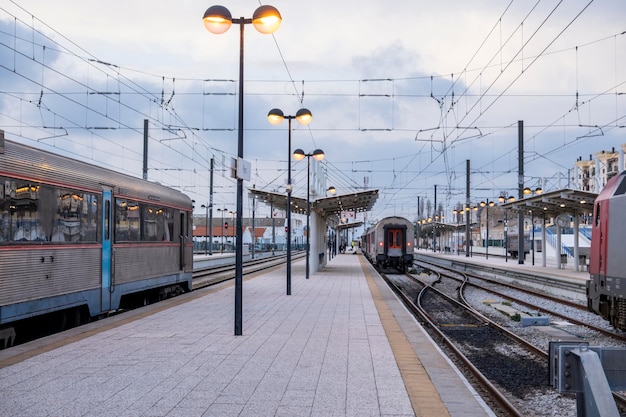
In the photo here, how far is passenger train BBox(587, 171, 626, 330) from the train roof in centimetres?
1005

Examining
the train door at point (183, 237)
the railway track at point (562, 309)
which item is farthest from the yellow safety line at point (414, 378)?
the train door at point (183, 237)

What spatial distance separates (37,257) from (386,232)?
30.5 m

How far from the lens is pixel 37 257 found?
10047 millimetres

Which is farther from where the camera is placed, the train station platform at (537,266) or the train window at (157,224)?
the train station platform at (537,266)

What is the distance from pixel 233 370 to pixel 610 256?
8082mm

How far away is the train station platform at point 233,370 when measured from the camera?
6.22 metres

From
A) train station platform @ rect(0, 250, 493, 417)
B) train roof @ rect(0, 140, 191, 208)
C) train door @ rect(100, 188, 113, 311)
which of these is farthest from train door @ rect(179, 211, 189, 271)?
train door @ rect(100, 188, 113, 311)

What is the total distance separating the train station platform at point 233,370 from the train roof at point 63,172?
2621 millimetres

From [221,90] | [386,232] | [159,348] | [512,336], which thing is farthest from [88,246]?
[386,232]

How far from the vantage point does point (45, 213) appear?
10.3 m

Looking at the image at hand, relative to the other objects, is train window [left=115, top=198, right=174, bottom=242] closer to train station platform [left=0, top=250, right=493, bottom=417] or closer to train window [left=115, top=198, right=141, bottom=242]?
train window [left=115, top=198, right=141, bottom=242]

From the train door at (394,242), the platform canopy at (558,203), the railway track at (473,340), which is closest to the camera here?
the railway track at (473,340)

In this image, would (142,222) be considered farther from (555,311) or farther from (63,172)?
(555,311)

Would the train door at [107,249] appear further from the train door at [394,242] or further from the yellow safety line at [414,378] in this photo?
the train door at [394,242]
